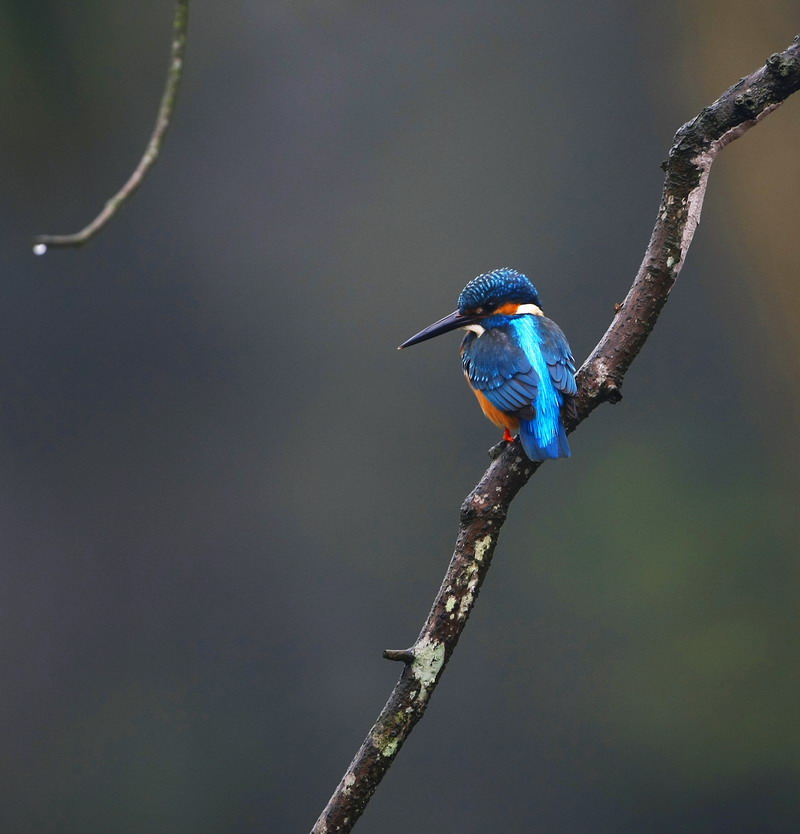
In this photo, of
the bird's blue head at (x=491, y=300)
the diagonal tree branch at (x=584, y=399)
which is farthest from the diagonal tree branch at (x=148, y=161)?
the bird's blue head at (x=491, y=300)

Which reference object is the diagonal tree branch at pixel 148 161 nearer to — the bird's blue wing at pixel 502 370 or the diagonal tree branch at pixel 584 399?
the diagonal tree branch at pixel 584 399

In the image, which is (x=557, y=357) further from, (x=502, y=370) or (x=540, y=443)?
(x=540, y=443)

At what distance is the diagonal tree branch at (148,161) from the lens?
0.73 m

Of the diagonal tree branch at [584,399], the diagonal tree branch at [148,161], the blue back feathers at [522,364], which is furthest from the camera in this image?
the blue back feathers at [522,364]

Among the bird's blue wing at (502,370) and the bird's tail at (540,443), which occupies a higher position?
the bird's blue wing at (502,370)

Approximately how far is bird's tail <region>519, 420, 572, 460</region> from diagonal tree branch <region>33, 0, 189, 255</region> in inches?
24.0

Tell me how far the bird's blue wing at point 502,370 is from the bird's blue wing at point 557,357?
3 cm

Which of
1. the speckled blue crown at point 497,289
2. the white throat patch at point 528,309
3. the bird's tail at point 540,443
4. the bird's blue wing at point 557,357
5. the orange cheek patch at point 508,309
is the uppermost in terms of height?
the speckled blue crown at point 497,289

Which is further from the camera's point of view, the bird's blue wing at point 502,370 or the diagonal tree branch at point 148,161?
the bird's blue wing at point 502,370

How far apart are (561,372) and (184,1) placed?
802 mm

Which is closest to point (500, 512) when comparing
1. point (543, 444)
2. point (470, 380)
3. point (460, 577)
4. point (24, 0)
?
point (460, 577)

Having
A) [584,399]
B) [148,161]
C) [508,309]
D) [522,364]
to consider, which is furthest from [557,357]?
[148,161]

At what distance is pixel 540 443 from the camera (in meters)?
1.30

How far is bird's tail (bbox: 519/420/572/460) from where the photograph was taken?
1.24m
